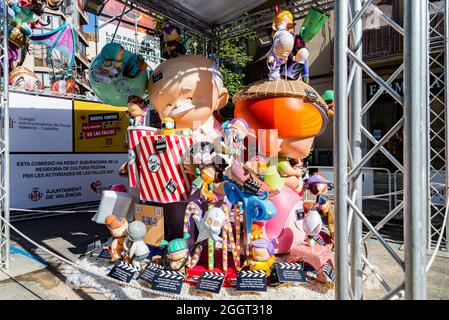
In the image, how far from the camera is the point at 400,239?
621 centimetres

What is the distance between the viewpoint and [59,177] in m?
9.56

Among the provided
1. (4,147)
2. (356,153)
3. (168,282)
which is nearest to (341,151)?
(356,153)

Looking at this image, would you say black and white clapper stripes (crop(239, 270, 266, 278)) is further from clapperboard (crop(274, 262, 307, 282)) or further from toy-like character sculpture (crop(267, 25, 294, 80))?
toy-like character sculpture (crop(267, 25, 294, 80))

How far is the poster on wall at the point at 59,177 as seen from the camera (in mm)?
8734

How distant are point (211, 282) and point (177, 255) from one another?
0.65 m

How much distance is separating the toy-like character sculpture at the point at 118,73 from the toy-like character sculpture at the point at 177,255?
264 centimetres

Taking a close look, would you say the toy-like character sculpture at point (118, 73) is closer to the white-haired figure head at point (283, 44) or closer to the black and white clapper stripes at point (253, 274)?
the white-haired figure head at point (283, 44)

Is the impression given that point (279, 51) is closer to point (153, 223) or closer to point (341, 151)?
point (341, 151)

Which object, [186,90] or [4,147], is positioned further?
[186,90]

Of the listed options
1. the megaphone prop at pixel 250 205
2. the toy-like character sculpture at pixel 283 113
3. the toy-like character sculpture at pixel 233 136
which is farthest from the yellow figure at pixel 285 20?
the megaphone prop at pixel 250 205

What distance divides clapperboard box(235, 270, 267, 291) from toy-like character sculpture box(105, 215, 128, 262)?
1935 mm

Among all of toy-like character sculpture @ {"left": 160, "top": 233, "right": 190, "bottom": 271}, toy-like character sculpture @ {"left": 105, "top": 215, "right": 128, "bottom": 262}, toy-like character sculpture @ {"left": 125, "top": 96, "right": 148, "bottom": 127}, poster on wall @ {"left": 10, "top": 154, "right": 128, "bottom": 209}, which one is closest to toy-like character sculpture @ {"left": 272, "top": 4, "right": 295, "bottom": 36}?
toy-like character sculpture @ {"left": 125, "top": 96, "right": 148, "bottom": 127}
